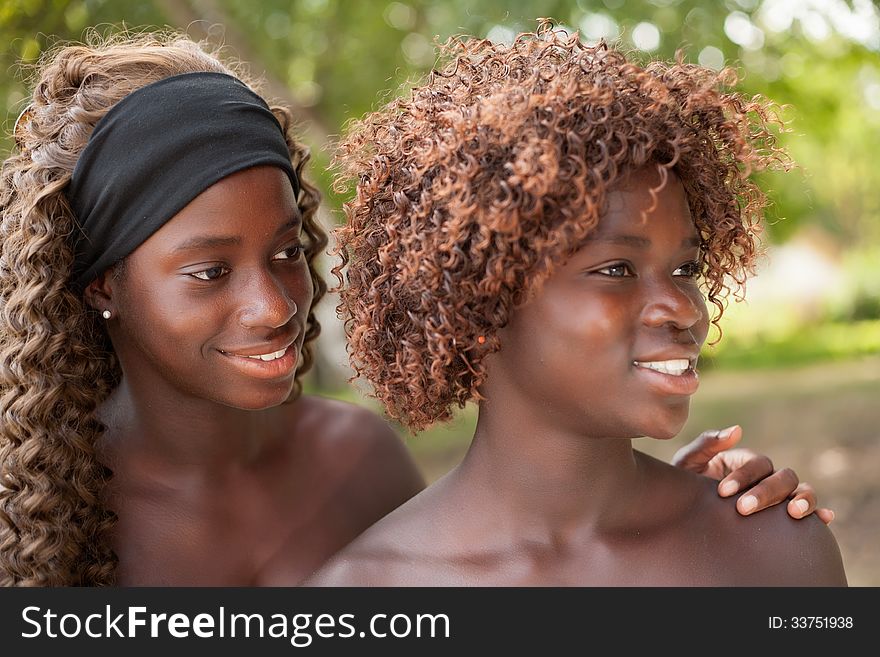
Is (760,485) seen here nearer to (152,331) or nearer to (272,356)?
(272,356)

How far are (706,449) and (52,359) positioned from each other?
1.78 metres

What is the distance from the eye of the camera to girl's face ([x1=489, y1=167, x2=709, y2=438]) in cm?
204

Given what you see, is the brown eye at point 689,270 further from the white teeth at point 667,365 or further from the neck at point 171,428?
the neck at point 171,428

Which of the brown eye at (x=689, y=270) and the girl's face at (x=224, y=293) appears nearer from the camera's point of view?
the brown eye at (x=689, y=270)

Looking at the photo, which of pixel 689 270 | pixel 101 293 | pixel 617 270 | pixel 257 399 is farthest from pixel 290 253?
pixel 689 270

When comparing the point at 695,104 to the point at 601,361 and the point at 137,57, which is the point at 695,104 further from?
the point at 137,57

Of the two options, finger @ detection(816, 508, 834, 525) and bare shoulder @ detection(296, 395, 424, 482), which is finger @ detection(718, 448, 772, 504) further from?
bare shoulder @ detection(296, 395, 424, 482)

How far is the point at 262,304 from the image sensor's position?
7.68 feet

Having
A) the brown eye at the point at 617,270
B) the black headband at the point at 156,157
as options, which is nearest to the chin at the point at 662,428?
the brown eye at the point at 617,270

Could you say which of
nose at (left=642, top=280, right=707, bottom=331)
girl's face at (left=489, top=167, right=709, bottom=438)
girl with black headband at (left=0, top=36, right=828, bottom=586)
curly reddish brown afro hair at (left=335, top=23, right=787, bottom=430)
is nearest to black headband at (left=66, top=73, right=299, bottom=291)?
girl with black headband at (left=0, top=36, right=828, bottom=586)

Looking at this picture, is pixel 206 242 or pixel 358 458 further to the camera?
pixel 358 458

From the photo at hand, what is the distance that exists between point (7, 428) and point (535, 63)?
5.12ft

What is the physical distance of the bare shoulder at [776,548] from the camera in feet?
7.37

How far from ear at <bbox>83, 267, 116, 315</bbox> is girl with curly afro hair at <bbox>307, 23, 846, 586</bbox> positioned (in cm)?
61
